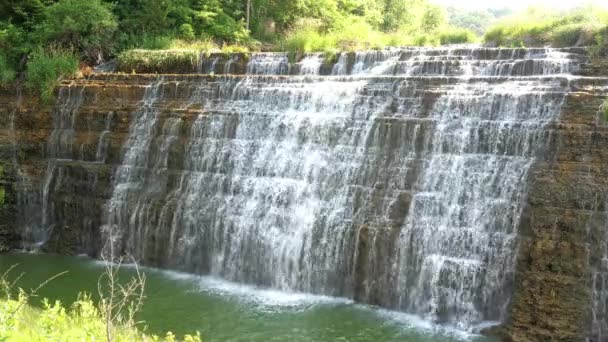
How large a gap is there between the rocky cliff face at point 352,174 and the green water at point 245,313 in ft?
1.41

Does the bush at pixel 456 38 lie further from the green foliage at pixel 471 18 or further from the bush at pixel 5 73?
the green foliage at pixel 471 18

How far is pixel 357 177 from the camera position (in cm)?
1091

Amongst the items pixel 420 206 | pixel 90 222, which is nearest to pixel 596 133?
pixel 420 206

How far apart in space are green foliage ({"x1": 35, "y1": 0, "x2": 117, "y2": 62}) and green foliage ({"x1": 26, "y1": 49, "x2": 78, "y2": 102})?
1998mm

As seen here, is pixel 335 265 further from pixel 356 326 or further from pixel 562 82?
pixel 562 82

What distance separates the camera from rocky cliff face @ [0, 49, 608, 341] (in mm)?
8625

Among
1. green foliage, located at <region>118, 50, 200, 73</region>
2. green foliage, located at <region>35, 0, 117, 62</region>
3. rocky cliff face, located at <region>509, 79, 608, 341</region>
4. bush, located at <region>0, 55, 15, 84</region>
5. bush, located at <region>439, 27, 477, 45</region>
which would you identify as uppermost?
bush, located at <region>439, 27, 477, 45</region>

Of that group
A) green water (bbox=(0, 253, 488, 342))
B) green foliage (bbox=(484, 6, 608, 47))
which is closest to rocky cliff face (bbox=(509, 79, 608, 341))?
green water (bbox=(0, 253, 488, 342))

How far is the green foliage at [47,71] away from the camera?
49.5 feet

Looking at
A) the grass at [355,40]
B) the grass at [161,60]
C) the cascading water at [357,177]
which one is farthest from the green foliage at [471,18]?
the cascading water at [357,177]

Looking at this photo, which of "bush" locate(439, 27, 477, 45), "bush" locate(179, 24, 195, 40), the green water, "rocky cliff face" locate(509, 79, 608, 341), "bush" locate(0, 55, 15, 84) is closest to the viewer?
"rocky cliff face" locate(509, 79, 608, 341)

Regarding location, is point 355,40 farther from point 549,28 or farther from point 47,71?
point 47,71

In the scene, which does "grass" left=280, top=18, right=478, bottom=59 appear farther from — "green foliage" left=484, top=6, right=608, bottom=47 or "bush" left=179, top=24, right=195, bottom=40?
"bush" left=179, top=24, right=195, bottom=40

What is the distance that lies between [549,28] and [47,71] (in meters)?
13.5
